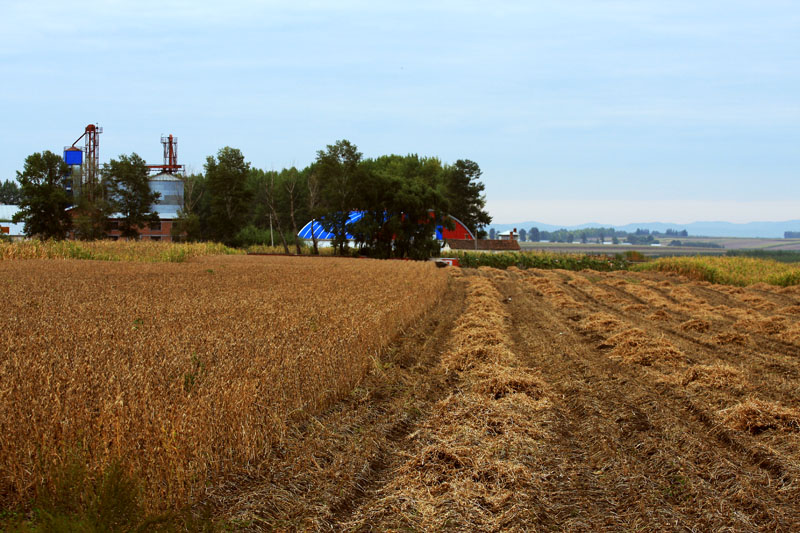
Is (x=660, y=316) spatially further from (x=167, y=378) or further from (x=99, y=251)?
(x=99, y=251)

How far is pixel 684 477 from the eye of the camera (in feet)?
18.0

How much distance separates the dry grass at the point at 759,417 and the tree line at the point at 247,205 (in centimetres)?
4408

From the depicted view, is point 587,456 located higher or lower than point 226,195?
lower

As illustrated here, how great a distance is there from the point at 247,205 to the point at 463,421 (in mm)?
66893

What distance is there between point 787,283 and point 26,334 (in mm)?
33005

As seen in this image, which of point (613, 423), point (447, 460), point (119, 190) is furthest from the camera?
point (119, 190)

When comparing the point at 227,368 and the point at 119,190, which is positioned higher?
the point at 119,190

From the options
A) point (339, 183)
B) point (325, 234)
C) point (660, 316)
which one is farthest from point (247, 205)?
point (660, 316)

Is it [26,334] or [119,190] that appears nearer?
[26,334]

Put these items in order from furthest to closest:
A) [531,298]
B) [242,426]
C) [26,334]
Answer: [531,298]
[26,334]
[242,426]

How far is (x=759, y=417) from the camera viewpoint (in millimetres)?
7109

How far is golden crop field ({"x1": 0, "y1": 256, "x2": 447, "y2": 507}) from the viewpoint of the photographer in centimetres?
473

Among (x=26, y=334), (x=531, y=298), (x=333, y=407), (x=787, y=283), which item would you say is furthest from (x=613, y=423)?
(x=787, y=283)

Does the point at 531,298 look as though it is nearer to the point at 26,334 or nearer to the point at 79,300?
the point at 79,300
